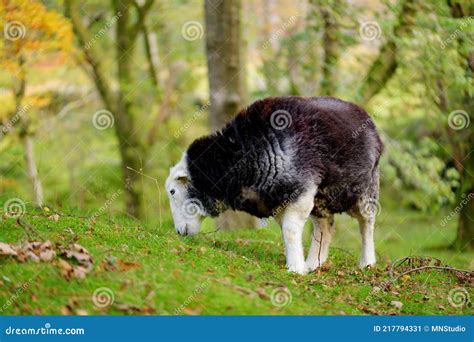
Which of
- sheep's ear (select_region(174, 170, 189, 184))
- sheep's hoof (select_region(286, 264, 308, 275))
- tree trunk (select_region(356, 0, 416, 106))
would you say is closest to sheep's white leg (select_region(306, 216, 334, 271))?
sheep's hoof (select_region(286, 264, 308, 275))

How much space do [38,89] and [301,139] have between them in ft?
34.2

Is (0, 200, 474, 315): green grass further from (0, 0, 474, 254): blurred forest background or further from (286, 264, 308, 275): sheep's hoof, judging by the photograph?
(0, 0, 474, 254): blurred forest background

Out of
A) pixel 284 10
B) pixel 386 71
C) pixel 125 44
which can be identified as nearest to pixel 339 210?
pixel 386 71

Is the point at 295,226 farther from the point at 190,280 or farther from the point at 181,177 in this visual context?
the point at 190,280

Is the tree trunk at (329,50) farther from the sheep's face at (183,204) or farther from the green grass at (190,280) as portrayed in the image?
the sheep's face at (183,204)

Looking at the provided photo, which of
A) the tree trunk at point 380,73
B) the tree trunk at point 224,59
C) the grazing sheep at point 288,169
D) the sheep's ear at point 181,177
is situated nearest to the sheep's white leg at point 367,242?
the grazing sheep at point 288,169

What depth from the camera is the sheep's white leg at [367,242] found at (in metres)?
9.07

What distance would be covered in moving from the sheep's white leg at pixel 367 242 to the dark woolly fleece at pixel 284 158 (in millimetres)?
402

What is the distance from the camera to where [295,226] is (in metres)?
8.00

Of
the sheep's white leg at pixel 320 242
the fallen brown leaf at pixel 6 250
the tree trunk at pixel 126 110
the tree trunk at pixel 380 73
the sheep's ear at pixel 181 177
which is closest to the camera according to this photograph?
the fallen brown leaf at pixel 6 250

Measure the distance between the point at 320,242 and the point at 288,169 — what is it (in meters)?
1.37

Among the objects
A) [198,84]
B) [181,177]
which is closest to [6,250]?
[181,177]

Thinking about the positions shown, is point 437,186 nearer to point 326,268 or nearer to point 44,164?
point 326,268

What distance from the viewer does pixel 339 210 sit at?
8836mm
